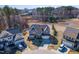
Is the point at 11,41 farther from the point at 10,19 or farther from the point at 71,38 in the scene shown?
the point at 71,38

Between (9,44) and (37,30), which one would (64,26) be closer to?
(37,30)

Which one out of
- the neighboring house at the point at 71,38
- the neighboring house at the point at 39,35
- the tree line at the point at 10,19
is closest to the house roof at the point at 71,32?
the neighboring house at the point at 71,38

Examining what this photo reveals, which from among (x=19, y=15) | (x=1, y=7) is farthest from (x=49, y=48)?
(x=1, y=7)

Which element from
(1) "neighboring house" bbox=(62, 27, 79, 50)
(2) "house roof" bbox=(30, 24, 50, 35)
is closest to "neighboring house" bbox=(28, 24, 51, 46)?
(2) "house roof" bbox=(30, 24, 50, 35)

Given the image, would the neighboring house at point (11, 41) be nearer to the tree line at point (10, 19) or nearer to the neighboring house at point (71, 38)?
the tree line at point (10, 19)

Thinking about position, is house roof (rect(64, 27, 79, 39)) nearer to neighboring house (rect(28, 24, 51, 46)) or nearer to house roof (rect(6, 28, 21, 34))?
neighboring house (rect(28, 24, 51, 46))
